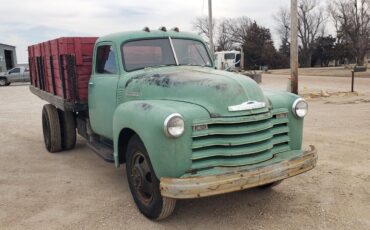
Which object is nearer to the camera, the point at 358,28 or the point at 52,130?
the point at 52,130

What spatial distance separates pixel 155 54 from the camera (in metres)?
5.59

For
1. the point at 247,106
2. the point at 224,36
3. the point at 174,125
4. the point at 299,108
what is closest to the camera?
the point at 174,125

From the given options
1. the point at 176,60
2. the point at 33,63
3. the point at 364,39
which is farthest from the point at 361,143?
the point at 364,39

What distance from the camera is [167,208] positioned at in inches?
165

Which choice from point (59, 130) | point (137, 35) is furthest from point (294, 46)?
point (137, 35)

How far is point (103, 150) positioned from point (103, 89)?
2.77ft

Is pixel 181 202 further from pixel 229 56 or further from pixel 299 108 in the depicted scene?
pixel 229 56

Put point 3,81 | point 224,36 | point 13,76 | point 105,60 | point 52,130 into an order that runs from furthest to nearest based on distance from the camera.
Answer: point 224,36 < point 13,76 < point 3,81 < point 52,130 < point 105,60

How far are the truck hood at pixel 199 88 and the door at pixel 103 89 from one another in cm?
40

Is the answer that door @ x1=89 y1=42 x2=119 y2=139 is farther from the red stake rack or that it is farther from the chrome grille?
the chrome grille

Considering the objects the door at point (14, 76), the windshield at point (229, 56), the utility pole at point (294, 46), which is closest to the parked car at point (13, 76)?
the door at point (14, 76)

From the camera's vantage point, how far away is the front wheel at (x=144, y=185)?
13.8 ft

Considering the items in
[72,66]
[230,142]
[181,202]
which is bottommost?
[181,202]

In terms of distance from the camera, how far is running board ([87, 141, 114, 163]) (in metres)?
5.35
